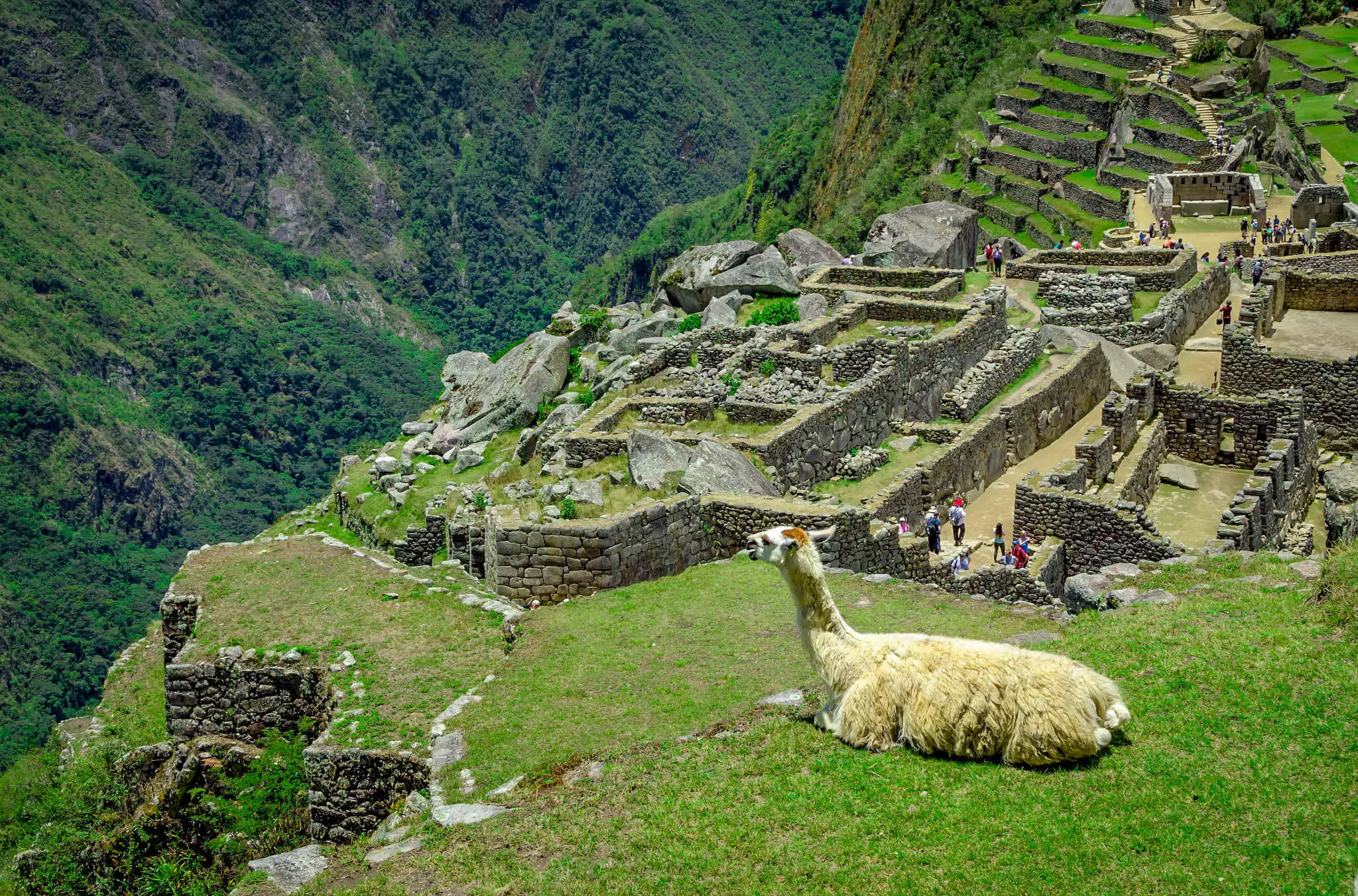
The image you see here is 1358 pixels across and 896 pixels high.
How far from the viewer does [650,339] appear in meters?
27.2

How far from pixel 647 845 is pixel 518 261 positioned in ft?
471

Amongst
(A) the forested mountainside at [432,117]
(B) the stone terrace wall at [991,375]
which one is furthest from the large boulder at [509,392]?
(A) the forested mountainside at [432,117]

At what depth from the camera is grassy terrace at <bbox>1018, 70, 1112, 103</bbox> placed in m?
64.4

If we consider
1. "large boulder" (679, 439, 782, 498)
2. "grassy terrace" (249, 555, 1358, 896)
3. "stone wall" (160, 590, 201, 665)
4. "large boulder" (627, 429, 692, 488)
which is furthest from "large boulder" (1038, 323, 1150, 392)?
"stone wall" (160, 590, 201, 665)

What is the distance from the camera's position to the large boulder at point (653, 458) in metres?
18.5

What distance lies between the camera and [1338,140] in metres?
61.8

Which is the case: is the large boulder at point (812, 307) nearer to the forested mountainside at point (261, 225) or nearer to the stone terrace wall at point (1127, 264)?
the stone terrace wall at point (1127, 264)

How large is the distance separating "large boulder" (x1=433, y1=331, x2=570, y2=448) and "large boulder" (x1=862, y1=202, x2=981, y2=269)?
9.58m

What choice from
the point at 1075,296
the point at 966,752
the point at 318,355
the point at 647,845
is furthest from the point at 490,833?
the point at 318,355

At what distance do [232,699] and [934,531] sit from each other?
10387 mm

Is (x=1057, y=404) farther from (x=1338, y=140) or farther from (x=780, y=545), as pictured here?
(x=1338, y=140)

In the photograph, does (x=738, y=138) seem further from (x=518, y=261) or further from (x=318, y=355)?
(x=318, y=355)

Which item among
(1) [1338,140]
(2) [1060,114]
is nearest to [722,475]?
(2) [1060,114]

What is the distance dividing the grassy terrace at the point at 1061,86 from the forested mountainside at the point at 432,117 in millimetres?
69058
